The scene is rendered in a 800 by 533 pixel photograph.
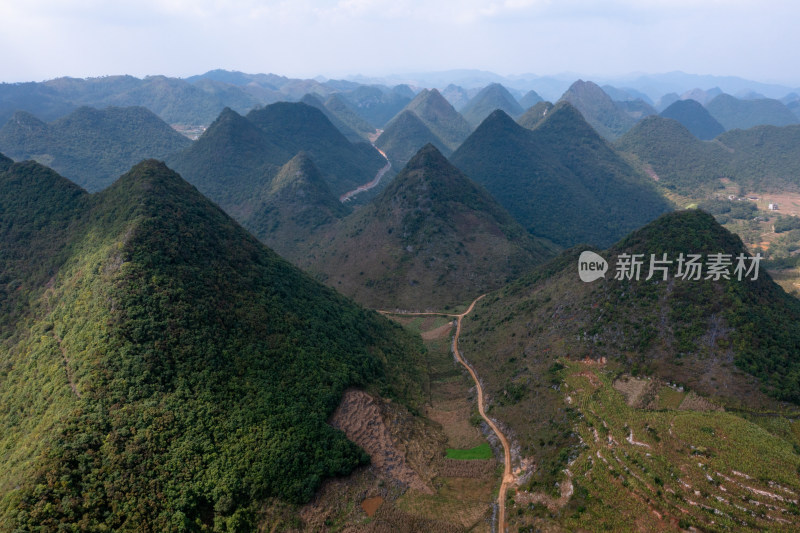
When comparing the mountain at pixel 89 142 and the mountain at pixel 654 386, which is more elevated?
the mountain at pixel 89 142

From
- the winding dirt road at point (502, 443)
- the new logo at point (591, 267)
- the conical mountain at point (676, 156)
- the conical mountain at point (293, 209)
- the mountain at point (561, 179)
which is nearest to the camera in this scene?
the winding dirt road at point (502, 443)

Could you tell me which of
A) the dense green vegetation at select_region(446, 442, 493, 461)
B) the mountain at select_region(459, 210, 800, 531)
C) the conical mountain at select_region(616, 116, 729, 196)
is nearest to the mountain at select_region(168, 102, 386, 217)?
the mountain at select_region(459, 210, 800, 531)

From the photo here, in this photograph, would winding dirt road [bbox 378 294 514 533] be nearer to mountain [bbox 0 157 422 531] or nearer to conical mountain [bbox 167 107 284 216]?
mountain [bbox 0 157 422 531]


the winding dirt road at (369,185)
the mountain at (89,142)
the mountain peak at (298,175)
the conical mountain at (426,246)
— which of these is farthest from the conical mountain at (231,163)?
the conical mountain at (426,246)

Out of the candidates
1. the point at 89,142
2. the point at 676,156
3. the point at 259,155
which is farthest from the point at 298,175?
the point at 676,156

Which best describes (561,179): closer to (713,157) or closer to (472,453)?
(713,157)

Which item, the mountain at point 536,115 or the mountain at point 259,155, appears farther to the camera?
the mountain at point 536,115

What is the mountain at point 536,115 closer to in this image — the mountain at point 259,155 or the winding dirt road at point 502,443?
the mountain at point 259,155
